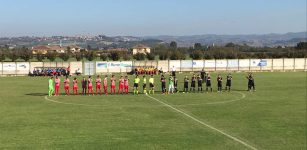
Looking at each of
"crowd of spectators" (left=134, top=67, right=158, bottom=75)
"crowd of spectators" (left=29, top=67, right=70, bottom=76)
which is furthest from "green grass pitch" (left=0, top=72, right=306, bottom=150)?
"crowd of spectators" (left=134, top=67, right=158, bottom=75)

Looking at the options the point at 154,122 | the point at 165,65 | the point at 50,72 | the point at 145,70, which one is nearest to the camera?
the point at 154,122

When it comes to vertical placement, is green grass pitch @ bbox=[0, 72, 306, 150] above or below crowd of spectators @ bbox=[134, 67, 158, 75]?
below

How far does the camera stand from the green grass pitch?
1877 centimetres

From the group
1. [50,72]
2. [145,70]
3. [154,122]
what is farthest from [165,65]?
[154,122]

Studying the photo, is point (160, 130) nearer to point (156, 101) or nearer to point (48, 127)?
point (48, 127)

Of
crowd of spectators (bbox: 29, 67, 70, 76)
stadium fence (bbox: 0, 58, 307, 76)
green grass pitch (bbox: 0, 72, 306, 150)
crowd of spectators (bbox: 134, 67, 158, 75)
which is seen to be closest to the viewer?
green grass pitch (bbox: 0, 72, 306, 150)

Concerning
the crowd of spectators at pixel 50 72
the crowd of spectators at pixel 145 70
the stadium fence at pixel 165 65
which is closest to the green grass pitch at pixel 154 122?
the crowd of spectators at pixel 50 72

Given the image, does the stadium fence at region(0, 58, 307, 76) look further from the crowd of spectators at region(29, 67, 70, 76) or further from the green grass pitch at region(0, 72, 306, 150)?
the green grass pitch at region(0, 72, 306, 150)

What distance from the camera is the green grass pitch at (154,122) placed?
739 inches

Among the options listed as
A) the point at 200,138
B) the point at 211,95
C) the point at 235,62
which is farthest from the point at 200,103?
the point at 235,62

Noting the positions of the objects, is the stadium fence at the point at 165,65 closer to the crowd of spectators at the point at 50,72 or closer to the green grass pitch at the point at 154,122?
the crowd of spectators at the point at 50,72

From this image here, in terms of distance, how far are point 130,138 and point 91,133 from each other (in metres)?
2.15

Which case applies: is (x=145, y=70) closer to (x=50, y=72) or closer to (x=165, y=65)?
(x=165, y=65)

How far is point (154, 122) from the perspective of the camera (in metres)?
23.8
